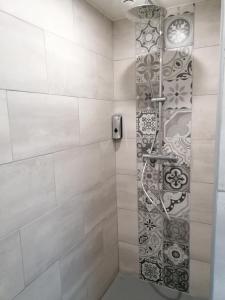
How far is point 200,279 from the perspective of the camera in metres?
1.71

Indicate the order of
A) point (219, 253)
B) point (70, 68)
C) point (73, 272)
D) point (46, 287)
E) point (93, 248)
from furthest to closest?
point (93, 248) → point (73, 272) → point (70, 68) → point (46, 287) → point (219, 253)

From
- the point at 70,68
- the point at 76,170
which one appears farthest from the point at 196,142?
the point at 70,68

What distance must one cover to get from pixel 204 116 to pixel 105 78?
76cm

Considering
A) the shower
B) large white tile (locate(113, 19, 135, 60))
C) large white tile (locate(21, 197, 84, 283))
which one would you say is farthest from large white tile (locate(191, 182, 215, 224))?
large white tile (locate(113, 19, 135, 60))

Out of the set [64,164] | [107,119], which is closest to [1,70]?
[64,164]

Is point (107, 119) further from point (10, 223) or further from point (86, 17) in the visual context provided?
point (10, 223)

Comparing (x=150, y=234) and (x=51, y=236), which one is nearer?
(x=51, y=236)

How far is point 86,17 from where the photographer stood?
1403mm

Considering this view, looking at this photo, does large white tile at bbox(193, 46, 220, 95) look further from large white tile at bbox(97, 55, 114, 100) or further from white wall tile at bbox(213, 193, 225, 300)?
white wall tile at bbox(213, 193, 225, 300)

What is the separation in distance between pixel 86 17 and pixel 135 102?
2.20 feet

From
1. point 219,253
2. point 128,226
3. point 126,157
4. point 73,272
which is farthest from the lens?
point 128,226

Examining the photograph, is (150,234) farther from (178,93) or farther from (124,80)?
(124,80)

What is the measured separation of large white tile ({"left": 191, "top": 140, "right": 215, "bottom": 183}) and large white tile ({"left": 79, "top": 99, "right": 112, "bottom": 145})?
25.9 inches

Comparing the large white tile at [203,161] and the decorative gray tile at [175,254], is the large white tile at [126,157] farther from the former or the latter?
the decorative gray tile at [175,254]
